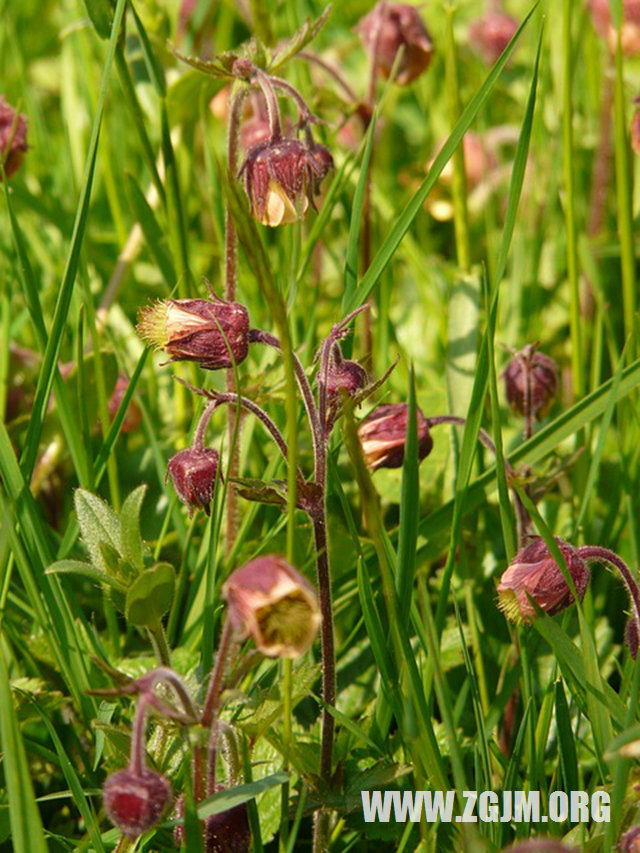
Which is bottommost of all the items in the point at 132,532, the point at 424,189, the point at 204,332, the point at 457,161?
the point at 132,532

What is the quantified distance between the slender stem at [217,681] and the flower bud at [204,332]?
1.48 feet

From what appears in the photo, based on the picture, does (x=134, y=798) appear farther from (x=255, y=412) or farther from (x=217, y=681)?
(x=255, y=412)

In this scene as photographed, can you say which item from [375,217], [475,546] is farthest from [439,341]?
[475,546]

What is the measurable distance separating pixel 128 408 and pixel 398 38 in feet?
3.87

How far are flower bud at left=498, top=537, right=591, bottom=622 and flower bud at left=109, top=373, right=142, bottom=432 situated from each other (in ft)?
3.41

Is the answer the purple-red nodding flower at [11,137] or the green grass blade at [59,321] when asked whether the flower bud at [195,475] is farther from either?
the purple-red nodding flower at [11,137]

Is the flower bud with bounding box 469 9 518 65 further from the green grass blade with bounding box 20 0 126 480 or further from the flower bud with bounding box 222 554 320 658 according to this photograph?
the flower bud with bounding box 222 554 320 658

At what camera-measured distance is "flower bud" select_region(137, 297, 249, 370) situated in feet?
5.09

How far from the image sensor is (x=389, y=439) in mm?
1771

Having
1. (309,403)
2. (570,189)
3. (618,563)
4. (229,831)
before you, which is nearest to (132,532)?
(309,403)

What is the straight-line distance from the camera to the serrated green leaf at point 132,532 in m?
1.44

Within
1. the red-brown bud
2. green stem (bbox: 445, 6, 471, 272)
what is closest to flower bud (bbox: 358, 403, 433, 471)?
green stem (bbox: 445, 6, 471, 272)

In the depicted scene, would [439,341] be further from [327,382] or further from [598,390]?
[327,382]

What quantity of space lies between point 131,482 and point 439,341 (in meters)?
0.89
